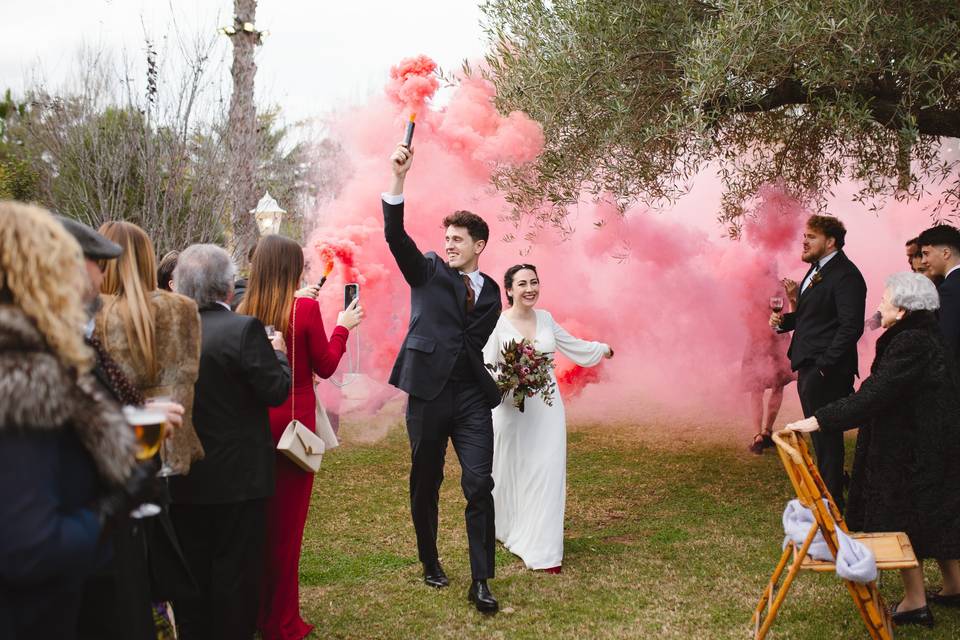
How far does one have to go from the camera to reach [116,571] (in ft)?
8.36

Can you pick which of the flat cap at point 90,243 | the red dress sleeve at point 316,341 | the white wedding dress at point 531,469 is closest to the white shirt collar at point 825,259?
the white wedding dress at point 531,469

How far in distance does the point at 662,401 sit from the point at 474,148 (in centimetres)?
694

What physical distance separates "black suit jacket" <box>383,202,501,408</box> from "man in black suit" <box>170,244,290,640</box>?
141cm

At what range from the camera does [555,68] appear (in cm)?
632

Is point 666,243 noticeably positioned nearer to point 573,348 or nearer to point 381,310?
point 381,310

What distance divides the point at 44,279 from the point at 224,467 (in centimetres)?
186

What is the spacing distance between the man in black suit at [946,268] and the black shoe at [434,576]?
3.89 metres

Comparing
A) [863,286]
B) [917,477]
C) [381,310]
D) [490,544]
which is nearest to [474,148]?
[381,310]

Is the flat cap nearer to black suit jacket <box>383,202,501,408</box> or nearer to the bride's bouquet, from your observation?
black suit jacket <box>383,202,501,408</box>

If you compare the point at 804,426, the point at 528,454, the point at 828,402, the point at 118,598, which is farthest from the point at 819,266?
the point at 118,598

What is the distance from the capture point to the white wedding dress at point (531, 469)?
5945 millimetres

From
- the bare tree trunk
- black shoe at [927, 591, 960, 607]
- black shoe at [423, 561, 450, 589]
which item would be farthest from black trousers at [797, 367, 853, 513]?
the bare tree trunk

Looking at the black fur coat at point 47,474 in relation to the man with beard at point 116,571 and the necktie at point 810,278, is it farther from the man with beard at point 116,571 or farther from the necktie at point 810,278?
the necktie at point 810,278

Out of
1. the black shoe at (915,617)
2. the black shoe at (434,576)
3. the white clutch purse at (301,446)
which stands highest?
the white clutch purse at (301,446)
